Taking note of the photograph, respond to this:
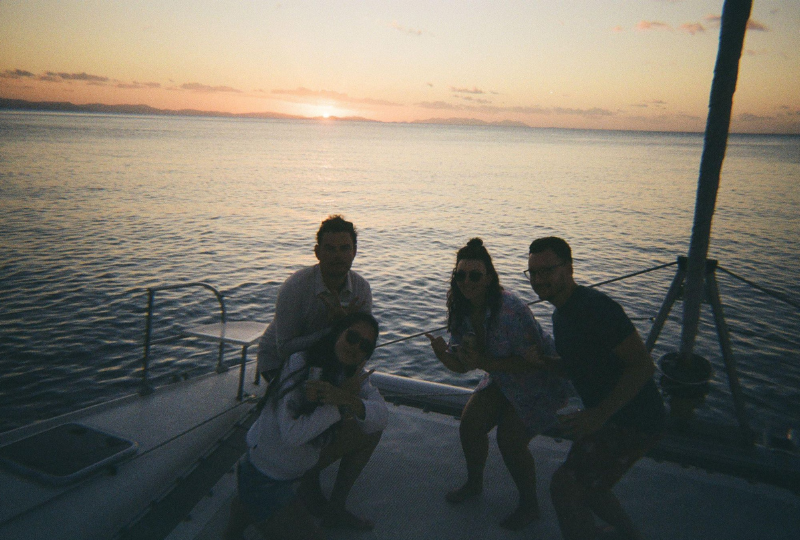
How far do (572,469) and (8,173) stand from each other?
41387mm

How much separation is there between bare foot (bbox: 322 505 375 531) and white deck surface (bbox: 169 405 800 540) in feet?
0.17

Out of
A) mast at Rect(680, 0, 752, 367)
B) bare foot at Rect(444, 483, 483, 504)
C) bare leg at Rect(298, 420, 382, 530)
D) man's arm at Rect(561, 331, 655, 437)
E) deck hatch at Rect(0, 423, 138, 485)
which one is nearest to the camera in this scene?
man's arm at Rect(561, 331, 655, 437)

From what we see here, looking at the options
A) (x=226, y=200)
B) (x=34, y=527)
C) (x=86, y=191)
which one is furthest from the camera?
(x=226, y=200)

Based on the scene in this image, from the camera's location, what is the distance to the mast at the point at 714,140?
4.24 meters

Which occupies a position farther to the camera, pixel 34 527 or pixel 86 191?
pixel 86 191

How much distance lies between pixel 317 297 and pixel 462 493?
6.04ft

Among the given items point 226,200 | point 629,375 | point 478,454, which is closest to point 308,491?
point 478,454

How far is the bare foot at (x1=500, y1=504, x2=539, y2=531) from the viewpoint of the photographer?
344 centimetres

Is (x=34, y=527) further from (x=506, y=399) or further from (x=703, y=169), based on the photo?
(x=703, y=169)

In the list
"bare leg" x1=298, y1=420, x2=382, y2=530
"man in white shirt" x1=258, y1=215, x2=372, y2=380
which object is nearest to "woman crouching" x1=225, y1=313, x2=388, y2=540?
"bare leg" x1=298, y1=420, x2=382, y2=530

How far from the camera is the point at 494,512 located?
3.61 metres

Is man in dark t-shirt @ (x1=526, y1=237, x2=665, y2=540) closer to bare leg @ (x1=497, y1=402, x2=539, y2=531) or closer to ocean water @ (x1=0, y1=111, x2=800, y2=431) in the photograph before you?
bare leg @ (x1=497, y1=402, x2=539, y2=531)

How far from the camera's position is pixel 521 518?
11.3 ft

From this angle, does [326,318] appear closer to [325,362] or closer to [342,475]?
[325,362]
